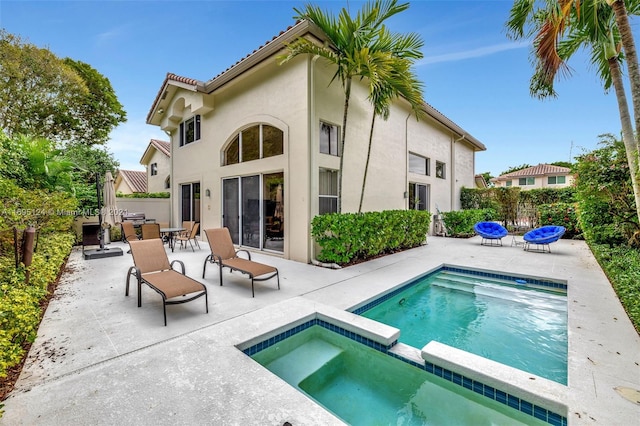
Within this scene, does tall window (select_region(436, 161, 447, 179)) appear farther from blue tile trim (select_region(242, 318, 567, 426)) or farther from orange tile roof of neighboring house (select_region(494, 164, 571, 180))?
orange tile roof of neighboring house (select_region(494, 164, 571, 180))

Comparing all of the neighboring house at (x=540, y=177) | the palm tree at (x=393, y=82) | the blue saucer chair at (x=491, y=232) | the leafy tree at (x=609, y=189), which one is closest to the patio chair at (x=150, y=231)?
the palm tree at (x=393, y=82)

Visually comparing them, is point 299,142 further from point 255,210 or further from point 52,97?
point 52,97

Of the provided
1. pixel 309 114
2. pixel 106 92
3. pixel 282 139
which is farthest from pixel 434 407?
pixel 106 92

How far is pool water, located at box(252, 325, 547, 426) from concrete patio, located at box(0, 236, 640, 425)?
1.50 ft

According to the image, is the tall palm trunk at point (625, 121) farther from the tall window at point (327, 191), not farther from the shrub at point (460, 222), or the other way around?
the shrub at point (460, 222)

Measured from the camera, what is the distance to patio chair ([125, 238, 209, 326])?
4473 millimetres

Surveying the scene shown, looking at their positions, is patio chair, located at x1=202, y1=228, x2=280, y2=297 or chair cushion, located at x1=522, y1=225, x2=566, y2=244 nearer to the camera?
patio chair, located at x1=202, y1=228, x2=280, y2=297

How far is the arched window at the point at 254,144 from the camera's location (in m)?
9.41

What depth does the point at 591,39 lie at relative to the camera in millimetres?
6184

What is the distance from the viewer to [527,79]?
26.5ft

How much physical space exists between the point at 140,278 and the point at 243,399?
3.25m

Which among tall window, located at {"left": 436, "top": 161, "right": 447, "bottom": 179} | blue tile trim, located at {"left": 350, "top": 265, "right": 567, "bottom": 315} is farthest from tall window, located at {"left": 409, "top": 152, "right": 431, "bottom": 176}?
blue tile trim, located at {"left": 350, "top": 265, "right": 567, "bottom": 315}

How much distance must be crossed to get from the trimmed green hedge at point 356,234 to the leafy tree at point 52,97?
17.5m

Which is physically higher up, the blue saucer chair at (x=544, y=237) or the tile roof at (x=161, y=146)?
the tile roof at (x=161, y=146)
